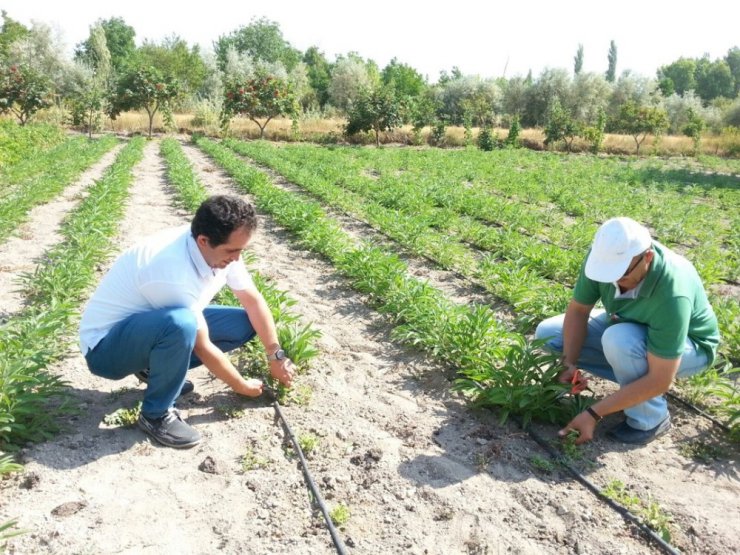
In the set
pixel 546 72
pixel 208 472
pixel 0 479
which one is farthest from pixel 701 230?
pixel 546 72

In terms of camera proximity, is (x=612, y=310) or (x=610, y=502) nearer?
(x=610, y=502)

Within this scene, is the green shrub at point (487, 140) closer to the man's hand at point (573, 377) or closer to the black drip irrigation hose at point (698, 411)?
the black drip irrigation hose at point (698, 411)

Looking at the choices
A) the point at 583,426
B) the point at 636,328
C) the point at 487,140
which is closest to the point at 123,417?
the point at 583,426

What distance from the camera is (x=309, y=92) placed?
141 ft

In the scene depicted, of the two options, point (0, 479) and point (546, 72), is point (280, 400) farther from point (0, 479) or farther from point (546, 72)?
point (546, 72)

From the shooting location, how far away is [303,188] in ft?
40.3

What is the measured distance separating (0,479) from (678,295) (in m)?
3.58

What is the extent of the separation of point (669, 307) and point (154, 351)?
2.72 m

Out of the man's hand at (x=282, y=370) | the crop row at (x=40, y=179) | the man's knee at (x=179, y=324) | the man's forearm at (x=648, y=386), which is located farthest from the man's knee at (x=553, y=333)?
the crop row at (x=40, y=179)

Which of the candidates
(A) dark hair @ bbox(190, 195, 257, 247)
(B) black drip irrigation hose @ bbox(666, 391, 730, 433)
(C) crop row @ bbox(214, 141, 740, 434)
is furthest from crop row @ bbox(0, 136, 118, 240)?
(B) black drip irrigation hose @ bbox(666, 391, 730, 433)

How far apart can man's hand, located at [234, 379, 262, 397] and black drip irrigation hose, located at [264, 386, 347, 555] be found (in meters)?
0.17

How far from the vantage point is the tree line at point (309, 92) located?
26.3 m

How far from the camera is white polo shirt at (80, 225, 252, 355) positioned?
288 centimetres

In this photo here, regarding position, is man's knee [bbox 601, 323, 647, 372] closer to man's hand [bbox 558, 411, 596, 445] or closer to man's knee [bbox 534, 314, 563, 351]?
man's hand [bbox 558, 411, 596, 445]
